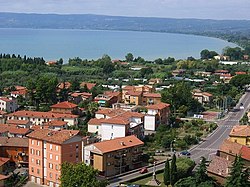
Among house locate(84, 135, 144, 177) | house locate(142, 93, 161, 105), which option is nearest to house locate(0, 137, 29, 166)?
house locate(84, 135, 144, 177)

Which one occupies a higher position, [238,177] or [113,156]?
[238,177]

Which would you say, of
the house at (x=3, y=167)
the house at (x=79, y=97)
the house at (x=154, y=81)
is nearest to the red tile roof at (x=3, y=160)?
the house at (x=3, y=167)

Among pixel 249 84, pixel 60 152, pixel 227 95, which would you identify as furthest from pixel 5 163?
pixel 249 84

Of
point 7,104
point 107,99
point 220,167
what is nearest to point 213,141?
point 220,167

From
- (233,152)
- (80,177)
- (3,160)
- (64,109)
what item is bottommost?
(3,160)

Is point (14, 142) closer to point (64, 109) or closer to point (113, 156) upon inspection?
point (113, 156)

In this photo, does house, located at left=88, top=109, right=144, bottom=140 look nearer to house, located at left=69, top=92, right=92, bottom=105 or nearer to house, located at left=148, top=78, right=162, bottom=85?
house, located at left=69, top=92, right=92, bottom=105
